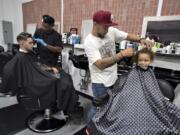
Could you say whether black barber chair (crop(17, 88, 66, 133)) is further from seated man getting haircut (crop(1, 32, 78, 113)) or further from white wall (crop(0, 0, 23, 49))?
white wall (crop(0, 0, 23, 49))

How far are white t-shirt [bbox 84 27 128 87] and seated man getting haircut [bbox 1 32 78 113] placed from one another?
→ 45 cm

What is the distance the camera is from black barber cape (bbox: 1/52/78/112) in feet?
5.50

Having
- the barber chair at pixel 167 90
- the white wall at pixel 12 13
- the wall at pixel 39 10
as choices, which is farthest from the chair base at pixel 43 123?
the white wall at pixel 12 13

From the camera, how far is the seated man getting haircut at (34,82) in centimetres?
169

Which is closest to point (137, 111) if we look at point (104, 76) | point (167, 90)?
point (167, 90)

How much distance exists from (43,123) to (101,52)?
1310 millimetres

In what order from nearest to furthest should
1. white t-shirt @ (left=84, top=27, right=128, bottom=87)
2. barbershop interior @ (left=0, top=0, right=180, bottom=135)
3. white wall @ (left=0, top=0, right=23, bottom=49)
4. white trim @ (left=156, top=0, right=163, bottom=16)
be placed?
1. barbershop interior @ (left=0, top=0, right=180, bottom=135)
2. white t-shirt @ (left=84, top=27, right=128, bottom=87)
3. white trim @ (left=156, top=0, right=163, bottom=16)
4. white wall @ (left=0, top=0, right=23, bottom=49)

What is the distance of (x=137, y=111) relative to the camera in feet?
3.88

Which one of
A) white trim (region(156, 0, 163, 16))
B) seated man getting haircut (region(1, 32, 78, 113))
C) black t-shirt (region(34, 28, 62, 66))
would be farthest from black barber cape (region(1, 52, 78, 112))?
white trim (region(156, 0, 163, 16))

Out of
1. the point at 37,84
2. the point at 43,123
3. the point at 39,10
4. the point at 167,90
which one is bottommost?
the point at 43,123

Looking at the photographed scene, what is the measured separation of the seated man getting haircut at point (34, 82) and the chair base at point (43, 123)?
412 millimetres

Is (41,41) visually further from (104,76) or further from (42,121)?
(104,76)

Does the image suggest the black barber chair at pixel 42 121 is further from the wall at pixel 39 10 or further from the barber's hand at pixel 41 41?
the wall at pixel 39 10

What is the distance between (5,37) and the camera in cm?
505
